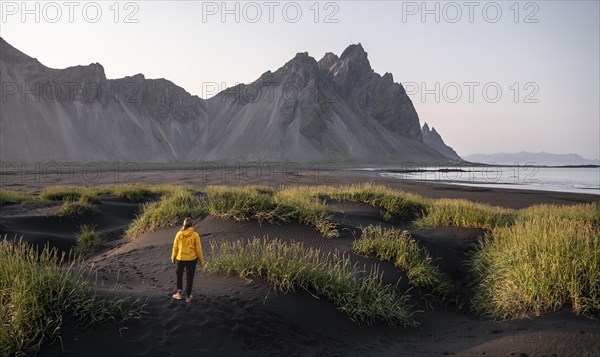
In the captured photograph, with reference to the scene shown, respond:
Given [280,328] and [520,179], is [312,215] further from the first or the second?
[520,179]

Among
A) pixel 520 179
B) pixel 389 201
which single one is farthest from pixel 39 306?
pixel 520 179

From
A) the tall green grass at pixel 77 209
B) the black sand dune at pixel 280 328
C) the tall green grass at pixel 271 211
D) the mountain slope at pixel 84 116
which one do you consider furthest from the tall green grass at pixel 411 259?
the mountain slope at pixel 84 116

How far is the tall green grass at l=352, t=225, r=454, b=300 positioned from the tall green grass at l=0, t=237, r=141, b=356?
642cm

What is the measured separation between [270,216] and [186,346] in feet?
24.5

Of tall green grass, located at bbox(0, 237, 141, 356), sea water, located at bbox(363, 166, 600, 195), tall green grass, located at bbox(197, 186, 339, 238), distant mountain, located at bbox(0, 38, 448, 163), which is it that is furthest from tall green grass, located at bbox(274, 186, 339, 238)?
distant mountain, located at bbox(0, 38, 448, 163)

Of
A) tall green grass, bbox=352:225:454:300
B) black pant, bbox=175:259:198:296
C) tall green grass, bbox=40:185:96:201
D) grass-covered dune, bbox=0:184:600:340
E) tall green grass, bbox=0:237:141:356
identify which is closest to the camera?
tall green grass, bbox=0:237:141:356

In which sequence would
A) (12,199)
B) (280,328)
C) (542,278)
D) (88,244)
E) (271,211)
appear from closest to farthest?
1. (280,328)
2. (542,278)
3. (271,211)
4. (88,244)
5. (12,199)

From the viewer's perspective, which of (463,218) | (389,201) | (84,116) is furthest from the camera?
(84,116)

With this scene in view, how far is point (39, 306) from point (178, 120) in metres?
175

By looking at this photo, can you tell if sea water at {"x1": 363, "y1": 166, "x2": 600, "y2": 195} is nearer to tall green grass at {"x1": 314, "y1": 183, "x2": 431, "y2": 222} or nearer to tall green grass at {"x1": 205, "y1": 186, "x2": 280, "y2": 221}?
tall green grass at {"x1": 314, "y1": 183, "x2": 431, "y2": 222}

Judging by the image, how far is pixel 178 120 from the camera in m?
174

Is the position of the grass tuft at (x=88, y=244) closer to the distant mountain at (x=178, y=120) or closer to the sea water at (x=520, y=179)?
the sea water at (x=520, y=179)

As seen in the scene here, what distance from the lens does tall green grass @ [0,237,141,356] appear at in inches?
236

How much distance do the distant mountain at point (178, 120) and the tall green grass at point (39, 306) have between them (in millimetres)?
119278
